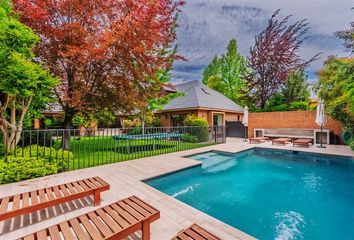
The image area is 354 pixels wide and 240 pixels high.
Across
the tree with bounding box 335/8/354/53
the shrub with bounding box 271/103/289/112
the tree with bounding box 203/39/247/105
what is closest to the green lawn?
the tree with bounding box 335/8/354/53

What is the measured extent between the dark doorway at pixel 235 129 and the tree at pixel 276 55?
6.21 meters

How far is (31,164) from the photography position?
206 inches

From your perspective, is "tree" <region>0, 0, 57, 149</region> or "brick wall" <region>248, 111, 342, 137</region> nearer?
"tree" <region>0, 0, 57, 149</region>

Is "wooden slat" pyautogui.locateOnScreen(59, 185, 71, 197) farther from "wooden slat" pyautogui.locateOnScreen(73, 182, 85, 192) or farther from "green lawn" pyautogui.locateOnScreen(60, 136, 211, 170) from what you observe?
"green lawn" pyautogui.locateOnScreen(60, 136, 211, 170)

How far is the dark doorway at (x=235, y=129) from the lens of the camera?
60.5ft

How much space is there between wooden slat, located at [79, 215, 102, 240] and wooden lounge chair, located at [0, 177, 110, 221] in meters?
0.91

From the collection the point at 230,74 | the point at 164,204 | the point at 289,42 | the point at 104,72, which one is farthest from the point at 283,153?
the point at 230,74

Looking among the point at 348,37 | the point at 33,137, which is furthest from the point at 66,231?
the point at 348,37

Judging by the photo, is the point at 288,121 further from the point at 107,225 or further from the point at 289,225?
the point at 107,225

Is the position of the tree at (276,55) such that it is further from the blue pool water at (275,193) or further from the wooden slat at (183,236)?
the wooden slat at (183,236)

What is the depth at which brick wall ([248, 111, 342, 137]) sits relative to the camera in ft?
43.1

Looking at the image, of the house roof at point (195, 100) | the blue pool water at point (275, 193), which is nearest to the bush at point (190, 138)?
the house roof at point (195, 100)

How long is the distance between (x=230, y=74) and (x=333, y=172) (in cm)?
2597

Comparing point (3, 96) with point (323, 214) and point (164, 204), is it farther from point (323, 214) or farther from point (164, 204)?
point (323, 214)
